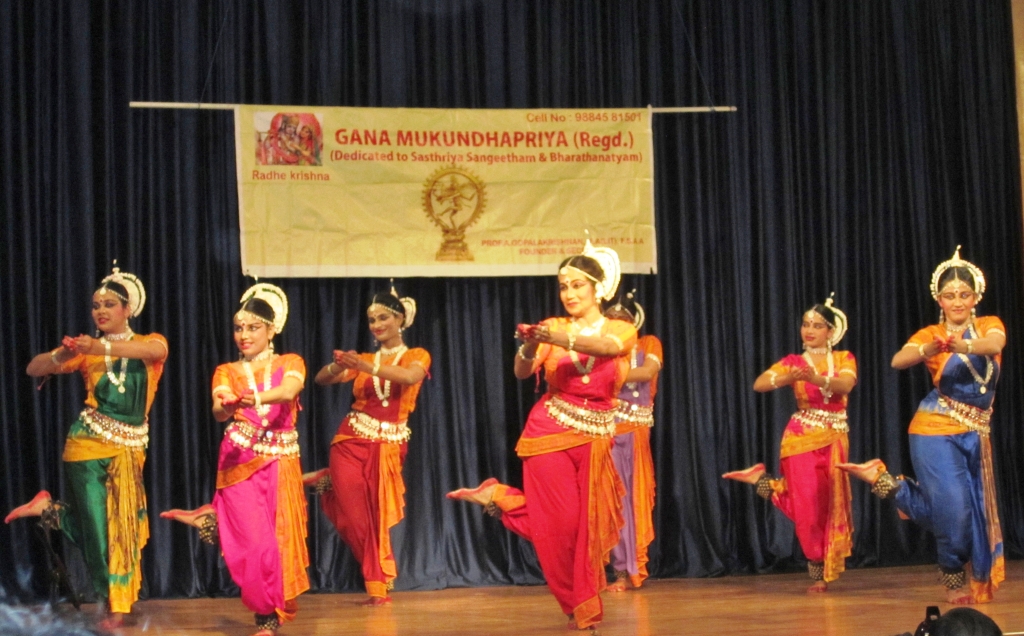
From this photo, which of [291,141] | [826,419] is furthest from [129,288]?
[826,419]

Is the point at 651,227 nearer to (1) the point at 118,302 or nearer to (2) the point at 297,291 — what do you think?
(2) the point at 297,291

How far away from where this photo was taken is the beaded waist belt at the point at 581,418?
4.73 meters

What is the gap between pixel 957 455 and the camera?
5562 millimetres

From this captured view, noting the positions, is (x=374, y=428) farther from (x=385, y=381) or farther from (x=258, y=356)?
(x=258, y=356)

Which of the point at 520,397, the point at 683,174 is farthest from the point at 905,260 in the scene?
the point at 520,397

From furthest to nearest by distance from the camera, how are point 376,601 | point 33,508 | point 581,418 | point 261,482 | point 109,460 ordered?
1. point 376,601
2. point 109,460
3. point 33,508
4. point 261,482
5. point 581,418

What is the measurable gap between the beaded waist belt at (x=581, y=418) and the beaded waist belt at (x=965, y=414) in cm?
173

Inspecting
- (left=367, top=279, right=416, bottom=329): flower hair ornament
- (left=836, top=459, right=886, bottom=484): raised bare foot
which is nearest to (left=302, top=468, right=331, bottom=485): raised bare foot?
(left=367, top=279, right=416, bottom=329): flower hair ornament

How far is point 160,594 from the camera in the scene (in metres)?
6.57

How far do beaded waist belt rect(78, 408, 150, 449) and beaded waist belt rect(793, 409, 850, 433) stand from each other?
3.23 meters

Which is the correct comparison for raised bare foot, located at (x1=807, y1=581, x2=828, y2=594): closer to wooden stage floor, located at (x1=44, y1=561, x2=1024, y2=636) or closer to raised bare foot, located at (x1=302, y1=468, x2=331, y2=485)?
wooden stage floor, located at (x1=44, y1=561, x2=1024, y2=636)

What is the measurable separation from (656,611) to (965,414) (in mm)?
1616

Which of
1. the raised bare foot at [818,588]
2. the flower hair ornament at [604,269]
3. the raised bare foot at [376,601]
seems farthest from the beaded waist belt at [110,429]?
the raised bare foot at [818,588]

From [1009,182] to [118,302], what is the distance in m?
5.18
